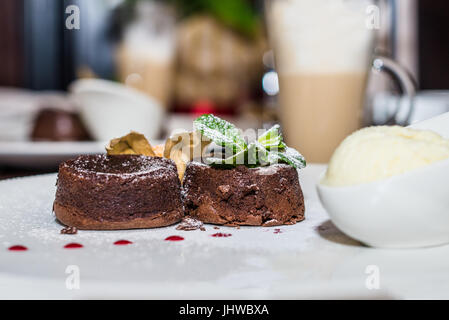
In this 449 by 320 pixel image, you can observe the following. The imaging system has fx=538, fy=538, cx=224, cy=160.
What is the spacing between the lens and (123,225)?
1111 mm

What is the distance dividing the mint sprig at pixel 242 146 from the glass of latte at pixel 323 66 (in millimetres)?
847

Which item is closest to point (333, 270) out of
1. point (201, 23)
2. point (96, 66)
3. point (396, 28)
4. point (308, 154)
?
point (308, 154)

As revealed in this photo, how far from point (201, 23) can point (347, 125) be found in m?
1.87

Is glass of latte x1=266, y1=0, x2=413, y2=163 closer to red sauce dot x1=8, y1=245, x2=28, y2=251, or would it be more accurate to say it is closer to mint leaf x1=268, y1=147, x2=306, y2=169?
mint leaf x1=268, y1=147, x2=306, y2=169

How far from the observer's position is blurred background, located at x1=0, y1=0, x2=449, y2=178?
8.34ft

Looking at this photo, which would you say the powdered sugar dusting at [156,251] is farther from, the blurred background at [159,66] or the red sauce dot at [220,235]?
the blurred background at [159,66]

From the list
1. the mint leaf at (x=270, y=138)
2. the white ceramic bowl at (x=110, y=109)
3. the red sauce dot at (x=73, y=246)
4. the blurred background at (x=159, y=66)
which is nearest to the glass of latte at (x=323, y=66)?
the blurred background at (x=159, y=66)

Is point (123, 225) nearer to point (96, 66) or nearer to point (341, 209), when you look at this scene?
point (341, 209)

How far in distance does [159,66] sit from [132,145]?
1802mm

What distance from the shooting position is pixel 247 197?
3.93 feet

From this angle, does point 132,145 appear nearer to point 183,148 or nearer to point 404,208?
point 183,148

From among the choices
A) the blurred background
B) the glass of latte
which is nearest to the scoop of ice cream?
the blurred background

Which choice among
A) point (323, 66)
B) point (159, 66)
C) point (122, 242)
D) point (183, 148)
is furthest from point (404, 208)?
point (159, 66)

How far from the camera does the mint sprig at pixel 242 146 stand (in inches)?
45.1
